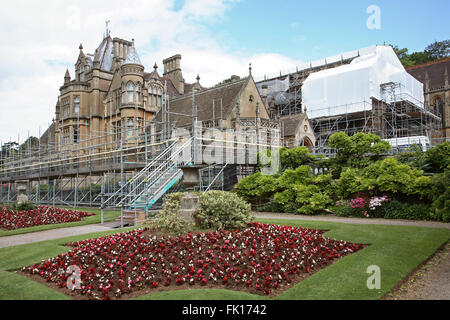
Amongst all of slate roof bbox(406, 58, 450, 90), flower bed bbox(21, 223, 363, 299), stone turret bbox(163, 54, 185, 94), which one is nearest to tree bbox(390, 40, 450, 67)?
slate roof bbox(406, 58, 450, 90)

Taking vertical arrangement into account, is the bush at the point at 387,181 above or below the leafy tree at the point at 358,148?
below

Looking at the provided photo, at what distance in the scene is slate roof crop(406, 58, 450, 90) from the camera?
1804 inches

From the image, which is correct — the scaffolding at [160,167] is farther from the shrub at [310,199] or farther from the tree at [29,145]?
the shrub at [310,199]

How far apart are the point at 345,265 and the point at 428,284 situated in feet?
4.77

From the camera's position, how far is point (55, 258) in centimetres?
791

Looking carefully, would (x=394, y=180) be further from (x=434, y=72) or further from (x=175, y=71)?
(x=434, y=72)

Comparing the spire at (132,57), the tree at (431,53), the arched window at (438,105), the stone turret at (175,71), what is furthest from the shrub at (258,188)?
the tree at (431,53)

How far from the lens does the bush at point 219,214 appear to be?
977 cm

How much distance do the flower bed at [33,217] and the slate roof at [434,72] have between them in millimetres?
47698

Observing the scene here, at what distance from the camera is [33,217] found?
16094mm

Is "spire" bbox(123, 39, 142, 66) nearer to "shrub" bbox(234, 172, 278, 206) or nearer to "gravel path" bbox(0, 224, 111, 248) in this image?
"shrub" bbox(234, 172, 278, 206)

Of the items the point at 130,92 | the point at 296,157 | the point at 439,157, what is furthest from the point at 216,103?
the point at 439,157
